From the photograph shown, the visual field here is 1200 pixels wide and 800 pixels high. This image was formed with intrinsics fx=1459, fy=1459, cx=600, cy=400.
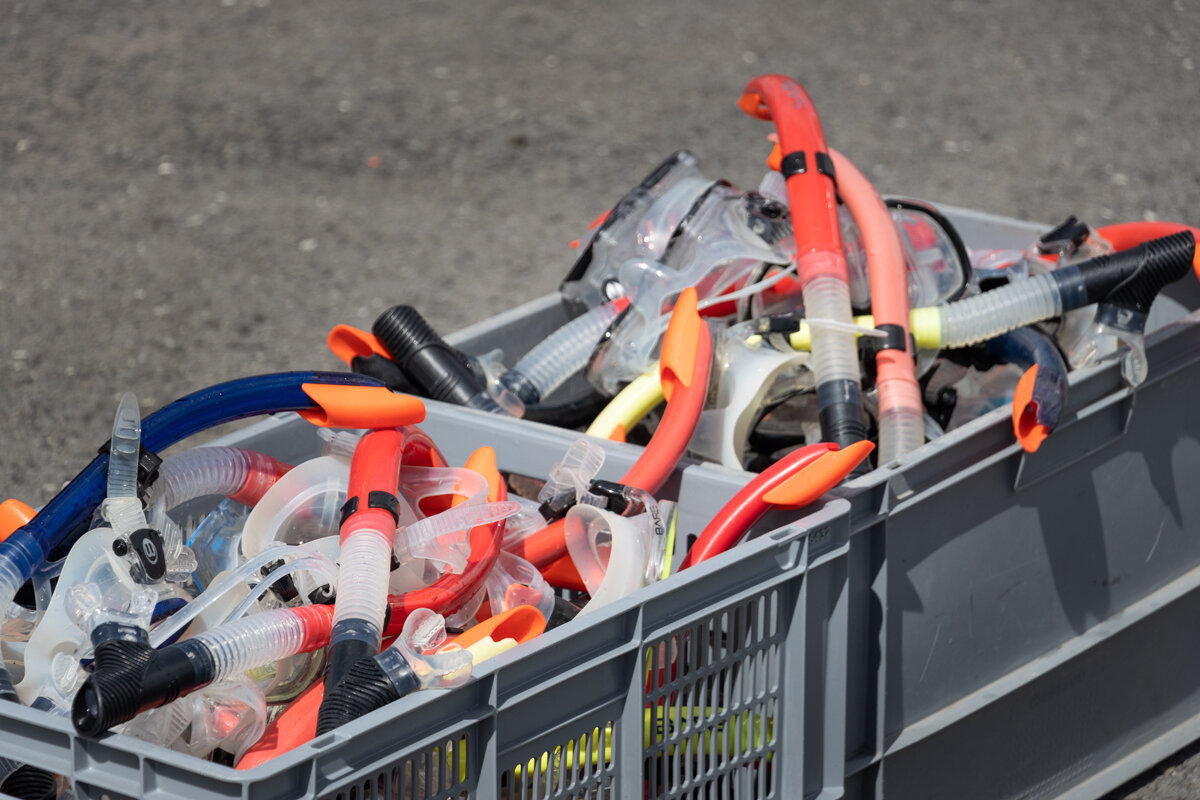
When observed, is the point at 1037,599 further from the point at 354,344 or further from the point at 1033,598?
the point at 354,344

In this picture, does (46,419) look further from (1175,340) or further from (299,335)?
(1175,340)

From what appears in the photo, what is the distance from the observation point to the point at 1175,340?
204 cm

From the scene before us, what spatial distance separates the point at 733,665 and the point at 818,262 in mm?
625

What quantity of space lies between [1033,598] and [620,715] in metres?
0.74

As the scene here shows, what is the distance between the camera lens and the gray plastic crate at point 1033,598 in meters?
1.79

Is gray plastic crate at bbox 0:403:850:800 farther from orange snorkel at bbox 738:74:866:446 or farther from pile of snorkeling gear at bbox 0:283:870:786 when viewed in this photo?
orange snorkel at bbox 738:74:866:446

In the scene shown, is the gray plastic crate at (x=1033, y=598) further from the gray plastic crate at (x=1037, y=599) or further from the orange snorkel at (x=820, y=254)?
the orange snorkel at (x=820, y=254)

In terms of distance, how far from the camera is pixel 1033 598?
1.97 metres

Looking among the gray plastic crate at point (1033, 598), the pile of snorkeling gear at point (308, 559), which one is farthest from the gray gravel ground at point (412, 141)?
the gray plastic crate at point (1033, 598)

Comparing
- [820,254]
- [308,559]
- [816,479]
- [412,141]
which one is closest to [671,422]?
[816,479]

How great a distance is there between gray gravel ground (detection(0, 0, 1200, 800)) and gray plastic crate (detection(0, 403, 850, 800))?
1.99m

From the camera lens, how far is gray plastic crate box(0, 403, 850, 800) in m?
1.23

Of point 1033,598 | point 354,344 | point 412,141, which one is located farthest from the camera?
point 412,141

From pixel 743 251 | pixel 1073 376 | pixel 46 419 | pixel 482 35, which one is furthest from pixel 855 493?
pixel 482 35
